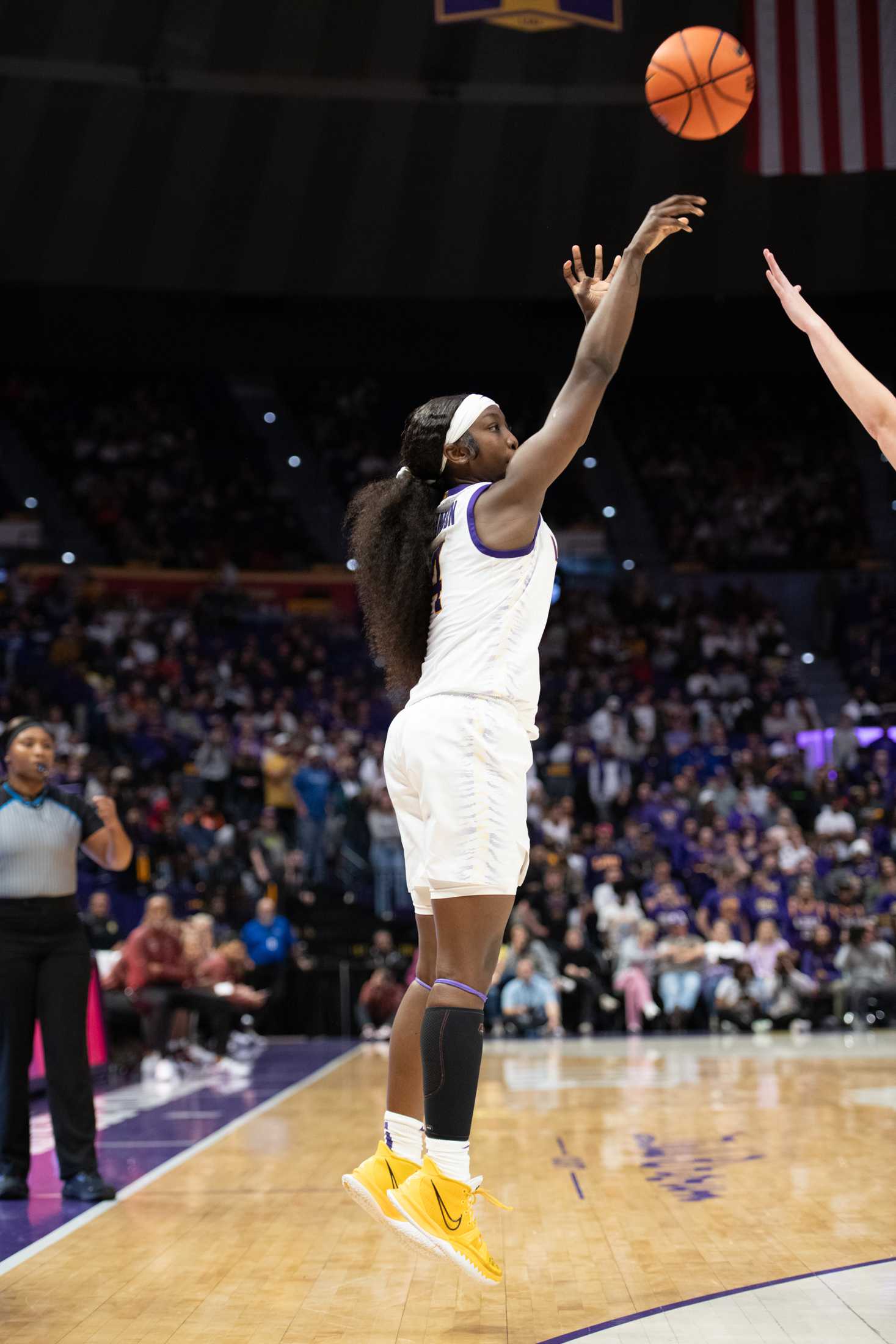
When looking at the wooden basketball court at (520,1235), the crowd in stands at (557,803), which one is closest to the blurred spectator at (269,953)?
the crowd in stands at (557,803)

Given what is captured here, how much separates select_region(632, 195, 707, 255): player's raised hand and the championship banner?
34.2ft

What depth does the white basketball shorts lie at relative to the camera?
12.1 ft

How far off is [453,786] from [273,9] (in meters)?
18.8

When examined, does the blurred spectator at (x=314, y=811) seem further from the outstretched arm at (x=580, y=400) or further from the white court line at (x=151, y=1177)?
the outstretched arm at (x=580, y=400)

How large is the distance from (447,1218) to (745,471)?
26.4 meters

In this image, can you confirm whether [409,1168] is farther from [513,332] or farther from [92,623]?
[513,332]

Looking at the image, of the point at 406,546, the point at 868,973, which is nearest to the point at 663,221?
the point at 406,546

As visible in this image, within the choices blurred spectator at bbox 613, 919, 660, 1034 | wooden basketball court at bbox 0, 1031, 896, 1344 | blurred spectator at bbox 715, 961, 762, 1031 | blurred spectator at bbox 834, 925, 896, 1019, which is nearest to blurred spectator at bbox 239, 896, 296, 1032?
blurred spectator at bbox 613, 919, 660, 1034

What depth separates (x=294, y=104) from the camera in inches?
816

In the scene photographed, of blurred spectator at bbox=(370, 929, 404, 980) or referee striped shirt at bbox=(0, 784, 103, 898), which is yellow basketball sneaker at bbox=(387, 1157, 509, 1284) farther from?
blurred spectator at bbox=(370, 929, 404, 980)

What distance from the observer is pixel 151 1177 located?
6629 mm

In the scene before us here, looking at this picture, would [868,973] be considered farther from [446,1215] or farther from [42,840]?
[446,1215]

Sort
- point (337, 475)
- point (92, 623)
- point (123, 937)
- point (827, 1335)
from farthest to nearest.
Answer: point (337, 475), point (92, 623), point (123, 937), point (827, 1335)

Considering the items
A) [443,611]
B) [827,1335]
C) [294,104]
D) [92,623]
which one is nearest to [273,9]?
[294,104]
